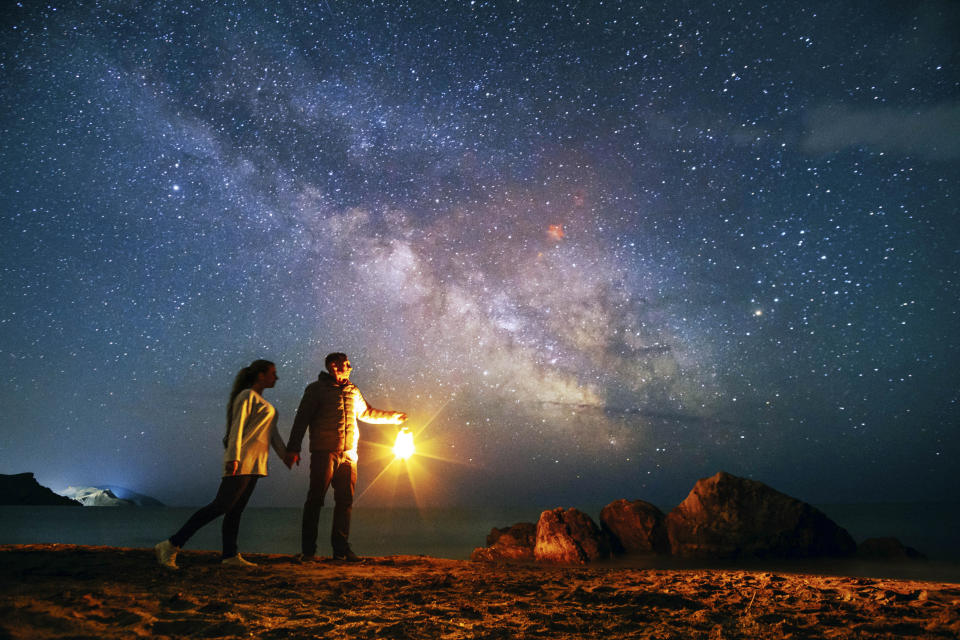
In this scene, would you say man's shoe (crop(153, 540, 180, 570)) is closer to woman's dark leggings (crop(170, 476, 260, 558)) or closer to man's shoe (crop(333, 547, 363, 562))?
woman's dark leggings (crop(170, 476, 260, 558))

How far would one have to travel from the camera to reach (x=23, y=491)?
382ft

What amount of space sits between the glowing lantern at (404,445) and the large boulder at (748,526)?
9.09 meters

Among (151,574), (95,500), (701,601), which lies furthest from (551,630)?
(95,500)

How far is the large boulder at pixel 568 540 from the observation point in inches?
440

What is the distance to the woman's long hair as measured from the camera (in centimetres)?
525

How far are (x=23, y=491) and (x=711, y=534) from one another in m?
157

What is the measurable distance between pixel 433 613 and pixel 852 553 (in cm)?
1392

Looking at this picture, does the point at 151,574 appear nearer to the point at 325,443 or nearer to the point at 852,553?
the point at 325,443

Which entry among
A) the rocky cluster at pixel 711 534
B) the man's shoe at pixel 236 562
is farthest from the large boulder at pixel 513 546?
the man's shoe at pixel 236 562

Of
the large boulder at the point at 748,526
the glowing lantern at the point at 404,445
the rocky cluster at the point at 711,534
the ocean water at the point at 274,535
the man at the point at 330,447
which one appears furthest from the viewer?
the ocean water at the point at 274,535

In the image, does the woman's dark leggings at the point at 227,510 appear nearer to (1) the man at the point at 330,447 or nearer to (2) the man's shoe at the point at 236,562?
(2) the man's shoe at the point at 236,562

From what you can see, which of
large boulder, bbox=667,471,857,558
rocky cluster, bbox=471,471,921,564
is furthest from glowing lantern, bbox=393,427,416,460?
large boulder, bbox=667,471,857,558

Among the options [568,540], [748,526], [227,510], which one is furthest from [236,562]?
[748,526]

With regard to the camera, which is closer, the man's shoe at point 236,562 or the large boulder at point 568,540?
the man's shoe at point 236,562
